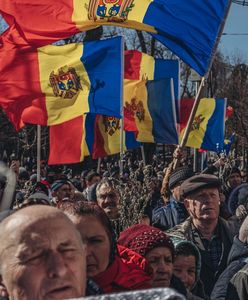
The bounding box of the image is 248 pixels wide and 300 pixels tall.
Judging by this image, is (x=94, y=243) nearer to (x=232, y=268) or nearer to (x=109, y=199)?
(x=232, y=268)

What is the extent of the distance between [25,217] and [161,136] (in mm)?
7573

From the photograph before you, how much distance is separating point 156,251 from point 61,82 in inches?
203

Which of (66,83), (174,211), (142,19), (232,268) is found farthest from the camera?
(66,83)

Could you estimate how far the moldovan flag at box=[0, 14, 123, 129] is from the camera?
26.0 ft

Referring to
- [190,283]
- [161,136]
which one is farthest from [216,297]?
[161,136]

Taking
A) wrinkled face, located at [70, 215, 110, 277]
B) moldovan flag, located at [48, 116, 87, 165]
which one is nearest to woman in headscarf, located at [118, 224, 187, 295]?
wrinkled face, located at [70, 215, 110, 277]

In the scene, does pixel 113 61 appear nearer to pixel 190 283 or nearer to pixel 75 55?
pixel 75 55

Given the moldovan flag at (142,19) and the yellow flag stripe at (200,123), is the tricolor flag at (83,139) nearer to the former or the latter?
the moldovan flag at (142,19)

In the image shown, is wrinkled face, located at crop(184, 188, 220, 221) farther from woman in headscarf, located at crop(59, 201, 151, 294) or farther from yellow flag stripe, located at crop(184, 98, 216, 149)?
yellow flag stripe, located at crop(184, 98, 216, 149)

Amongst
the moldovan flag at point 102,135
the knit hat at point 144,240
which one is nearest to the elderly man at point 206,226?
the knit hat at point 144,240

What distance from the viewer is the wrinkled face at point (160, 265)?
3174 mm

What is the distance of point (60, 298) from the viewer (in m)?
1.68

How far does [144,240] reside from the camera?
10.4 ft

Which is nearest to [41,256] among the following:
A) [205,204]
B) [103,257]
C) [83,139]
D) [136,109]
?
[103,257]
